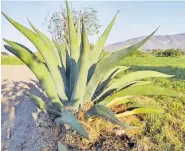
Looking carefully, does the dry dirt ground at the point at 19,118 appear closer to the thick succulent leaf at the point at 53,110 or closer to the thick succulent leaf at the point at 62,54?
the thick succulent leaf at the point at 53,110

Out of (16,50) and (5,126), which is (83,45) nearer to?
(16,50)

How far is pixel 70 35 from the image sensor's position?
130 inches

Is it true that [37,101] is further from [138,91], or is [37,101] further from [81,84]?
[138,91]

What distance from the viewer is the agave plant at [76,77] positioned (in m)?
3.10

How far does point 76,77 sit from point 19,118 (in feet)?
3.87

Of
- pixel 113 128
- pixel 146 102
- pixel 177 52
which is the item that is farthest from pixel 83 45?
pixel 177 52

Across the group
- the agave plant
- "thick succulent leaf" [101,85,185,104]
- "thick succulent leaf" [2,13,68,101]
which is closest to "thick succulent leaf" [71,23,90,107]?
the agave plant

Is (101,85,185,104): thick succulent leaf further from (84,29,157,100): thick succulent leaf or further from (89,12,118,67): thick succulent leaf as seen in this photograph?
(89,12,118,67): thick succulent leaf

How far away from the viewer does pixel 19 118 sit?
13.5 ft

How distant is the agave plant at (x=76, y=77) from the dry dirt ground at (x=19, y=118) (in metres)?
0.36

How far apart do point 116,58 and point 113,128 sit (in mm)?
596

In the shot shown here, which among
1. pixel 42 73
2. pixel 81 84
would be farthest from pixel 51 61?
pixel 81 84

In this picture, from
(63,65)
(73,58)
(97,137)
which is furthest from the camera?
(63,65)

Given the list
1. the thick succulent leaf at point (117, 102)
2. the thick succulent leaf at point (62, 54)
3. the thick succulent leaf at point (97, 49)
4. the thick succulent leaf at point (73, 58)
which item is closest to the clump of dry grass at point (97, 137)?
the thick succulent leaf at point (117, 102)
